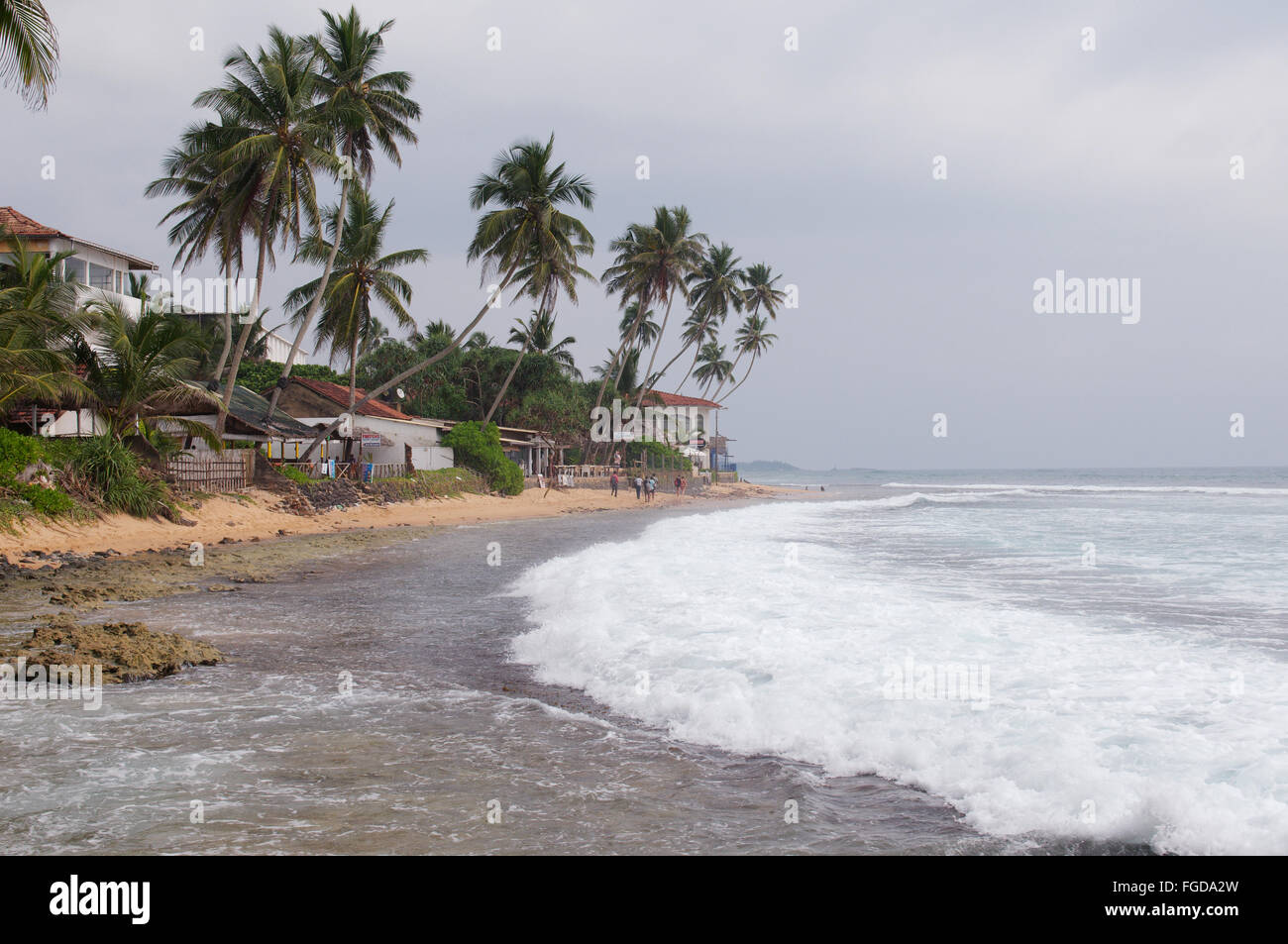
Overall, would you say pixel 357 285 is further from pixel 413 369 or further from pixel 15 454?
pixel 15 454

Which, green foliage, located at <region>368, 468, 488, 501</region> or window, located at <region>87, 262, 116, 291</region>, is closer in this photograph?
window, located at <region>87, 262, 116, 291</region>

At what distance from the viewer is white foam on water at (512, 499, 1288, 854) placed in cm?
423

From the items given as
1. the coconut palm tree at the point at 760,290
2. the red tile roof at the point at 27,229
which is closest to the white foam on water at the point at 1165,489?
the coconut palm tree at the point at 760,290

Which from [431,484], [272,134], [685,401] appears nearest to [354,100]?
[272,134]

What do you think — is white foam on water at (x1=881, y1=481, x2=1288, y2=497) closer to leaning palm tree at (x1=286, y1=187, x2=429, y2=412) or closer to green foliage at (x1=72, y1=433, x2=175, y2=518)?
leaning palm tree at (x1=286, y1=187, x2=429, y2=412)

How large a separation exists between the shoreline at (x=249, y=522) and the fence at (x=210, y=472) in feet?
1.52

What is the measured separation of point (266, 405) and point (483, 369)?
16966mm

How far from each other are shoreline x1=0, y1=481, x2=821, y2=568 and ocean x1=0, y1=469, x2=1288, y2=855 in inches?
248

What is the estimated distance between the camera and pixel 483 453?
37.7 m

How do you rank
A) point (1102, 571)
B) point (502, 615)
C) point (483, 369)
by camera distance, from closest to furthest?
point (502, 615), point (1102, 571), point (483, 369)

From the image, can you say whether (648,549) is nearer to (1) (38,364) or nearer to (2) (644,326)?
(1) (38,364)

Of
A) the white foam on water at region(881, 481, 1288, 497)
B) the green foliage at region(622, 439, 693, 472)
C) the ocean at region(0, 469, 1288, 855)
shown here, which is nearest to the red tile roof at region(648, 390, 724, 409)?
the green foliage at region(622, 439, 693, 472)
